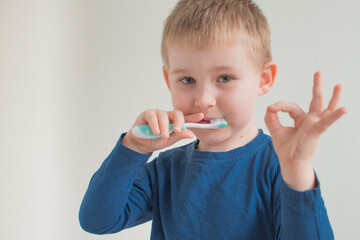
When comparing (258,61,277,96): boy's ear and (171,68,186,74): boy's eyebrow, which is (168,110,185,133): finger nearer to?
(171,68,186,74): boy's eyebrow

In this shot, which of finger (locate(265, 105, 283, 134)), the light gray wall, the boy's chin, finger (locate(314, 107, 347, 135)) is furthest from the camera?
the light gray wall

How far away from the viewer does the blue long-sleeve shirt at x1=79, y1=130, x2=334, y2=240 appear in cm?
67

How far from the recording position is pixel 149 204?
0.79 meters

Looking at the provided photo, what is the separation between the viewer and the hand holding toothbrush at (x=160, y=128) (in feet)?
1.99

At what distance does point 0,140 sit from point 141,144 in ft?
2.87

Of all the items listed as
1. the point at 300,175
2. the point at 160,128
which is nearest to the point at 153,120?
the point at 160,128

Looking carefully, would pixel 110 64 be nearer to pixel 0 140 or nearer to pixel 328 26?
pixel 0 140

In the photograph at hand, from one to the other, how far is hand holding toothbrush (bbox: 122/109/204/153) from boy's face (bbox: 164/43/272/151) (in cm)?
4

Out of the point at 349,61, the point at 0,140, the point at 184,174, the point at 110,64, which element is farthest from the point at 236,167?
the point at 0,140

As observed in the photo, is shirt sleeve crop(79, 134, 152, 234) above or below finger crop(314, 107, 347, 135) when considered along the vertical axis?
below

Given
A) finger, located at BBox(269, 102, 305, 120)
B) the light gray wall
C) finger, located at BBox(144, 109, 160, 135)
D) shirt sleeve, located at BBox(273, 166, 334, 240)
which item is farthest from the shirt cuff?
the light gray wall

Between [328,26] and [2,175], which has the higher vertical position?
[328,26]

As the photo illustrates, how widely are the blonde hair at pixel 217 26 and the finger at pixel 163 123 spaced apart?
13 centimetres

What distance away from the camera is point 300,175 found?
548 mm
